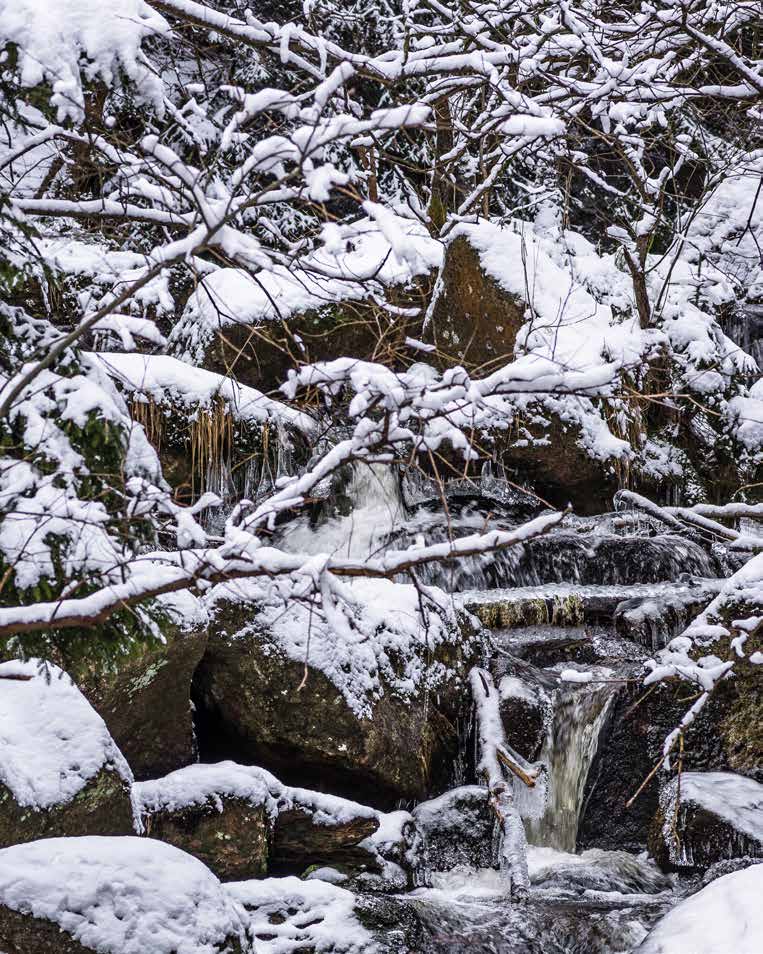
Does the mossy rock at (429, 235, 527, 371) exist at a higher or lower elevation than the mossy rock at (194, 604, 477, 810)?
higher

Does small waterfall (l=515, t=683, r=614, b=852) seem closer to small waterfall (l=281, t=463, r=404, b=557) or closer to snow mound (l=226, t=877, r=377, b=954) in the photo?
snow mound (l=226, t=877, r=377, b=954)

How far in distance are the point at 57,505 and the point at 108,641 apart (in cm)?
48

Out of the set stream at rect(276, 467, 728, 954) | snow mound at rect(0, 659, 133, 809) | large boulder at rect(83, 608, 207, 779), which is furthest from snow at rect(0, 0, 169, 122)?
large boulder at rect(83, 608, 207, 779)

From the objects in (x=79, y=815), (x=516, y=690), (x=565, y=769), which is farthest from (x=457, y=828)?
(x=79, y=815)

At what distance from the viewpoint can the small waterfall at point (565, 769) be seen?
18.1 ft

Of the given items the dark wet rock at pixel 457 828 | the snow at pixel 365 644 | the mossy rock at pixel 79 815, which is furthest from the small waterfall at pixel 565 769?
the mossy rock at pixel 79 815

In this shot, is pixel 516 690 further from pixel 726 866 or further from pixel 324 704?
pixel 726 866

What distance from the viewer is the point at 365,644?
5430 millimetres

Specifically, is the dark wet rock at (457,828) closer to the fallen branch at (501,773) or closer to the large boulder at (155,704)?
the fallen branch at (501,773)

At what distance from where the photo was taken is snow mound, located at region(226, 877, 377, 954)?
3.98m

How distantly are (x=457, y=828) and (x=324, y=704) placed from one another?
993 mm

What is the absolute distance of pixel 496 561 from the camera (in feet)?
25.9

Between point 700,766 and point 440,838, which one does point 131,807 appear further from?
point 700,766

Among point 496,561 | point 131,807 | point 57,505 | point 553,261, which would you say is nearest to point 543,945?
point 131,807
